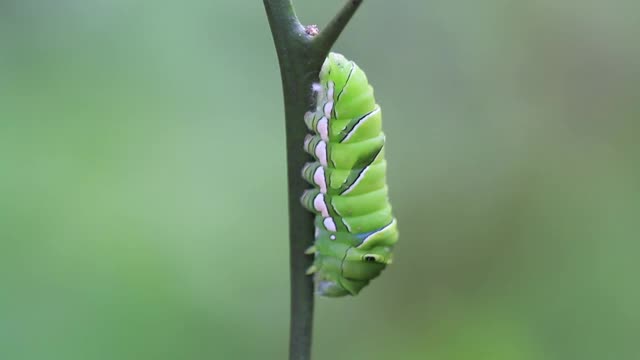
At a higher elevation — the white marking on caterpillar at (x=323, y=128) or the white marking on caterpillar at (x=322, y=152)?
the white marking on caterpillar at (x=323, y=128)

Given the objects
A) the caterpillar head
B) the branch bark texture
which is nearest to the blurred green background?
the caterpillar head

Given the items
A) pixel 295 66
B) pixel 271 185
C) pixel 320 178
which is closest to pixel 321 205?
pixel 320 178

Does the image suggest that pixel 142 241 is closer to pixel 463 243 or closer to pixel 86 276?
pixel 86 276

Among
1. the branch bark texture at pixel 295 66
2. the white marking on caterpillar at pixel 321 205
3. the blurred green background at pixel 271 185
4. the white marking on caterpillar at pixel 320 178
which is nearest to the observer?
the branch bark texture at pixel 295 66

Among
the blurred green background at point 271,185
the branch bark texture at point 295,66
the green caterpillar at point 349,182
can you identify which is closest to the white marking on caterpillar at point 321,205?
the green caterpillar at point 349,182

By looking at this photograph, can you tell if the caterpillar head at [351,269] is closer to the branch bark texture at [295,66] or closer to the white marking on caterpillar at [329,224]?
the white marking on caterpillar at [329,224]

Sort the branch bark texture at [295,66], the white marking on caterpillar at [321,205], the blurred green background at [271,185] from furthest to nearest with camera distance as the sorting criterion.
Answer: the blurred green background at [271,185] < the white marking on caterpillar at [321,205] < the branch bark texture at [295,66]

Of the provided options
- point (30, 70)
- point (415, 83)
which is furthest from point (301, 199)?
point (415, 83)

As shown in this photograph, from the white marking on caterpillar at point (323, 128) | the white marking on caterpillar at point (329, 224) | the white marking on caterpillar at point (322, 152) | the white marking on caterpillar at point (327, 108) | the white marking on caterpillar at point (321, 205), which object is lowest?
the white marking on caterpillar at point (329, 224)
